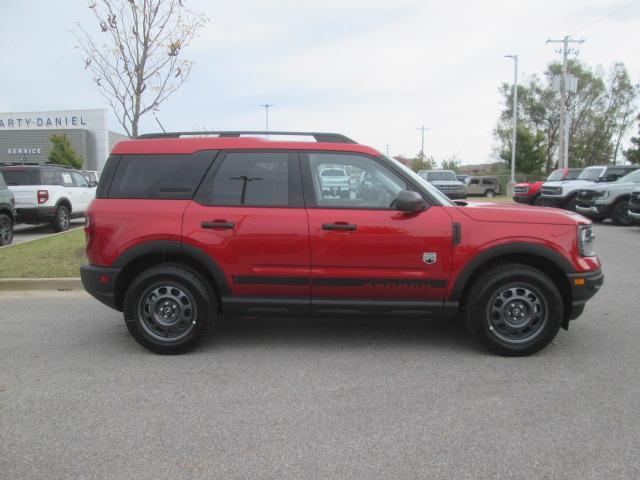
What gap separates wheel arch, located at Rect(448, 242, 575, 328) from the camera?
4320mm

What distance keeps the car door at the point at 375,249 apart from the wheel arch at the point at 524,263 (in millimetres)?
166

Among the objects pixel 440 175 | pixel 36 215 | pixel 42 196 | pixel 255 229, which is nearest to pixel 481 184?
pixel 440 175

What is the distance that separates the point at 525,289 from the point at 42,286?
615 cm

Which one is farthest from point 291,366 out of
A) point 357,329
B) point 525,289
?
point 525,289

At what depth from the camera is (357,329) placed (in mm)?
5289

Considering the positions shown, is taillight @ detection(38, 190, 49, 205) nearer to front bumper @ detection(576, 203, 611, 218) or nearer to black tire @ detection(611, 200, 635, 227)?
front bumper @ detection(576, 203, 611, 218)

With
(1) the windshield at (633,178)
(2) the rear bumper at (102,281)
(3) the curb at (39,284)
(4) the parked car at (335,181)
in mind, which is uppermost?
(1) the windshield at (633,178)

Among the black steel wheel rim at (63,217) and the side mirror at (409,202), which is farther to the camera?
the black steel wheel rim at (63,217)

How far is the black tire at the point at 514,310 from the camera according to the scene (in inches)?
171

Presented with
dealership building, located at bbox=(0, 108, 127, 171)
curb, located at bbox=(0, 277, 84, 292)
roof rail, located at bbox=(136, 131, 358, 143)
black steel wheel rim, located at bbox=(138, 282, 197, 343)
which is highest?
dealership building, located at bbox=(0, 108, 127, 171)

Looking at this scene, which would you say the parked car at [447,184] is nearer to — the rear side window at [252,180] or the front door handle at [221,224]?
the rear side window at [252,180]

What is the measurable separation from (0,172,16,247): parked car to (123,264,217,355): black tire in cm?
794

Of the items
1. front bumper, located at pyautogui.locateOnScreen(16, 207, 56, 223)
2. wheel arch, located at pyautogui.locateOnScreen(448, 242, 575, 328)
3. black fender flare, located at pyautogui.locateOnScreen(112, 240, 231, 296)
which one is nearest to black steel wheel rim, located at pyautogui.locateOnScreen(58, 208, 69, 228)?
front bumper, located at pyautogui.locateOnScreen(16, 207, 56, 223)

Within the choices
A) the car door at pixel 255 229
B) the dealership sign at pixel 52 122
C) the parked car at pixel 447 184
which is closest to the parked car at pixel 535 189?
the parked car at pixel 447 184
